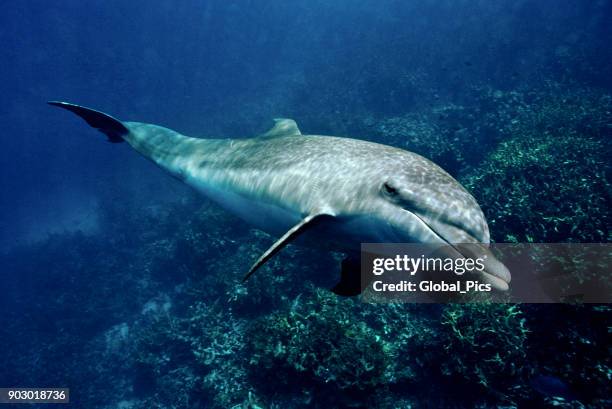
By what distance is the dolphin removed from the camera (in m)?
2.73

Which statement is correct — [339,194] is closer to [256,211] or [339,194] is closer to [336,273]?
[256,211]

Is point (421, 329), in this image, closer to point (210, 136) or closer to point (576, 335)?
point (576, 335)

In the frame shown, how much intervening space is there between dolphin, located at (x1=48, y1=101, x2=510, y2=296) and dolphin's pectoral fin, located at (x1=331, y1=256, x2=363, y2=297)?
0.01 meters

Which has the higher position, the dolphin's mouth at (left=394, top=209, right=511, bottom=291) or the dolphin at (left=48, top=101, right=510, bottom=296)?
the dolphin at (left=48, top=101, right=510, bottom=296)

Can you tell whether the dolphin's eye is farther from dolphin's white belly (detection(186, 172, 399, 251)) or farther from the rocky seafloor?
the rocky seafloor

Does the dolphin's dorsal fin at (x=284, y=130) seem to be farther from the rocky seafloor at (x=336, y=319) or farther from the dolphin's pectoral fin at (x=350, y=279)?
A: the rocky seafloor at (x=336, y=319)

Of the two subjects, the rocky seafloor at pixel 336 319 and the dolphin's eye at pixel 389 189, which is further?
the rocky seafloor at pixel 336 319

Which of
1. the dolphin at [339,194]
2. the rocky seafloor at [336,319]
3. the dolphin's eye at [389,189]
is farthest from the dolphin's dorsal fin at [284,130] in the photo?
the rocky seafloor at [336,319]

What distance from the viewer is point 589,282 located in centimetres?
621

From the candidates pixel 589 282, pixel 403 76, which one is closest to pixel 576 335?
pixel 589 282

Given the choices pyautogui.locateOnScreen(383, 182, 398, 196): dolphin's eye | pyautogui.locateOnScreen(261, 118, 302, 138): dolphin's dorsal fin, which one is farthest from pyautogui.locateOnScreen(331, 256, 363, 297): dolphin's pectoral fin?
pyautogui.locateOnScreen(261, 118, 302, 138): dolphin's dorsal fin

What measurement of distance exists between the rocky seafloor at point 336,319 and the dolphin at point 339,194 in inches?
139

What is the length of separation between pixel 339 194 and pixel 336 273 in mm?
6397

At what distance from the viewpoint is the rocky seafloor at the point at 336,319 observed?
20.0ft
